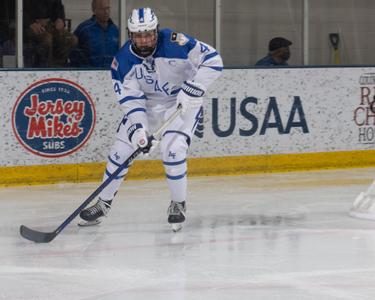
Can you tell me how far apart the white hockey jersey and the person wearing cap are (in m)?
2.93

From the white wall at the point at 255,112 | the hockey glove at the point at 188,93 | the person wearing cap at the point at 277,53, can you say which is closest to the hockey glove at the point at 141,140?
the hockey glove at the point at 188,93

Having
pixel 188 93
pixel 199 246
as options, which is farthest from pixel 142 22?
pixel 199 246

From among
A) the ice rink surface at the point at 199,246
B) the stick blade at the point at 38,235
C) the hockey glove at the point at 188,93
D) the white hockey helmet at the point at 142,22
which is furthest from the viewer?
the hockey glove at the point at 188,93

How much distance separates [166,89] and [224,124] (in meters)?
2.53

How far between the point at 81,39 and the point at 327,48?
83.2 inches

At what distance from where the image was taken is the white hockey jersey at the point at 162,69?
572 centimetres

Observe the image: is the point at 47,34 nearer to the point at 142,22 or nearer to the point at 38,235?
the point at 142,22

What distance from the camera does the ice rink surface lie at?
4.38 m

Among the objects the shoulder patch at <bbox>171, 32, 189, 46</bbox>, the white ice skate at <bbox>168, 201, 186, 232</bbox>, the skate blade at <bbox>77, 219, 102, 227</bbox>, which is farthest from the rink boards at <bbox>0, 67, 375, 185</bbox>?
the shoulder patch at <bbox>171, 32, 189, 46</bbox>

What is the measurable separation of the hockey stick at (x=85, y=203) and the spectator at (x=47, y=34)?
2129mm

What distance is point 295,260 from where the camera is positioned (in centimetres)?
500

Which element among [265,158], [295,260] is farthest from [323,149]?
[295,260]

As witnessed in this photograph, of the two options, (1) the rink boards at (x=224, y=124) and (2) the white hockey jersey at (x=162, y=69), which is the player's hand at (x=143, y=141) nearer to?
(2) the white hockey jersey at (x=162, y=69)

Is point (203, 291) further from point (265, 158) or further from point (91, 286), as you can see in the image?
point (265, 158)
